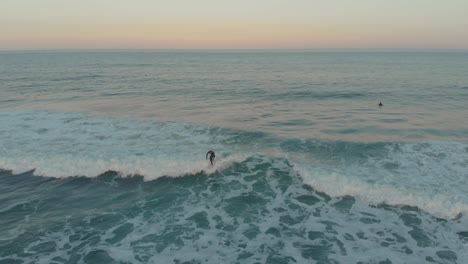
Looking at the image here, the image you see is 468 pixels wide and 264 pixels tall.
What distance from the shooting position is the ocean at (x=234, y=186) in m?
14.1

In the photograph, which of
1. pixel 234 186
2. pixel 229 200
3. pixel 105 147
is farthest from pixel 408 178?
pixel 105 147

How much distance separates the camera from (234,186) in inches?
782

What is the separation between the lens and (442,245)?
1397cm

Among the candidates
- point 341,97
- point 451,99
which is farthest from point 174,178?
point 451,99

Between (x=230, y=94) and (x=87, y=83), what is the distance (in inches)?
1200

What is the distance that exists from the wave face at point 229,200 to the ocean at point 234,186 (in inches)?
3.2

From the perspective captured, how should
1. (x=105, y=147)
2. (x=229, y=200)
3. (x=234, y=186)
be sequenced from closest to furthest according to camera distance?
(x=229, y=200) < (x=234, y=186) < (x=105, y=147)

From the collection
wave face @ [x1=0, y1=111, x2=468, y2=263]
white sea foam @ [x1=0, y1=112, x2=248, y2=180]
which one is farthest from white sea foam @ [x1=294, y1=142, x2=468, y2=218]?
white sea foam @ [x1=0, y1=112, x2=248, y2=180]

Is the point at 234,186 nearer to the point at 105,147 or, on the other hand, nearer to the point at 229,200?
the point at 229,200

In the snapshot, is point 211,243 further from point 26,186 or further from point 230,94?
Answer: point 230,94

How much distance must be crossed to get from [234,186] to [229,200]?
170 cm

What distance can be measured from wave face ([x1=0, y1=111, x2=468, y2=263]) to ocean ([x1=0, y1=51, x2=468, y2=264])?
0.27 ft

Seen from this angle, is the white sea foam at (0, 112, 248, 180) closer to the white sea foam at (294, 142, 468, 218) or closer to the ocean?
the ocean

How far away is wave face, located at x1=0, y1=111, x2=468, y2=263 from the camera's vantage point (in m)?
13.9
